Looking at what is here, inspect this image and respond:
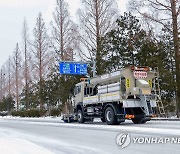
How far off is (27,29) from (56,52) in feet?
53.2

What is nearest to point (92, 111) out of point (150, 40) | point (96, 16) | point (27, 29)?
point (150, 40)

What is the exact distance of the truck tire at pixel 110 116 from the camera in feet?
55.0

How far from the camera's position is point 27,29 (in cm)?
5028

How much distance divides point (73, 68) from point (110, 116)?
12.6 m

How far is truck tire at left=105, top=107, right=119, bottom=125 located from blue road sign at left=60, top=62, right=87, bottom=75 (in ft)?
39.3

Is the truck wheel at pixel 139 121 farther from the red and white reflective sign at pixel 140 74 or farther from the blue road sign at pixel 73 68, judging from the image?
the blue road sign at pixel 73 68

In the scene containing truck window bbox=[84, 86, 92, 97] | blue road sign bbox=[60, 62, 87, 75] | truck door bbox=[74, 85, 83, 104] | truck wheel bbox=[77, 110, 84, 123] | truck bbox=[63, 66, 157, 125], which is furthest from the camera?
blue road sign bbox=[60, 62, 87, 75]

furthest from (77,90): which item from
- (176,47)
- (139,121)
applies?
(176,47)

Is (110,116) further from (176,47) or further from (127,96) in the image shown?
(176,47)

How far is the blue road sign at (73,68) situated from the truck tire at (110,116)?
12.0 meters

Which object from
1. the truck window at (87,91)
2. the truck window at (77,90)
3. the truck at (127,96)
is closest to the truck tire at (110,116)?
the truck at (127,96)

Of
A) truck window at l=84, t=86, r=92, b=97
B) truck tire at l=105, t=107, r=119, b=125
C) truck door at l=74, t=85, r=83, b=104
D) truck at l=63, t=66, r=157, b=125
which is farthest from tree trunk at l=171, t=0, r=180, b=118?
truck tire at l=105, t=107, r=119, b=125

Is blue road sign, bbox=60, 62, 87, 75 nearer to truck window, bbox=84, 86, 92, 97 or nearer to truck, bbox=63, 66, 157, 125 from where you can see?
truck window, bbox=84, 86, 92, 97

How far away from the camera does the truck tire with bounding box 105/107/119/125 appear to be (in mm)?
16750
